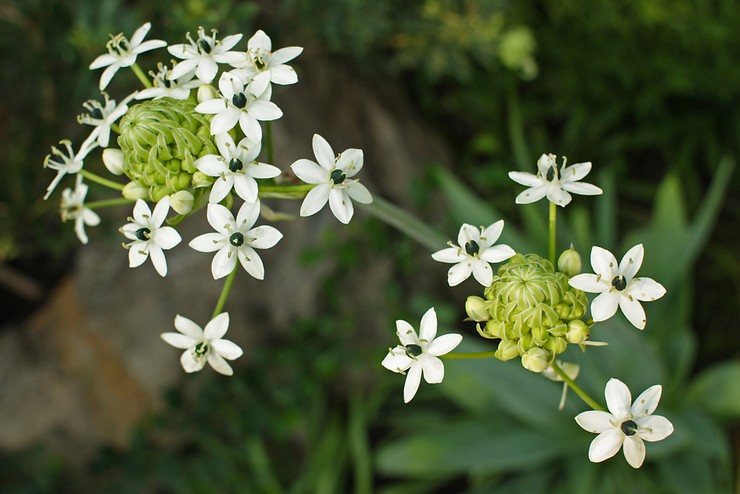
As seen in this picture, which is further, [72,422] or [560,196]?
[72,422]

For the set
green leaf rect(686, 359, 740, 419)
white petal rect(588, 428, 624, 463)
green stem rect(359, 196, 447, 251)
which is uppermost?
green leaf rect(686, 359, 740, 419)

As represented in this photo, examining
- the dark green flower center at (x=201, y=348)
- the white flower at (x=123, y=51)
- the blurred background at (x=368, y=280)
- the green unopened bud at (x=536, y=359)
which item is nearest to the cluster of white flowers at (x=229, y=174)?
the dark green flower center at (x=201, y=348)

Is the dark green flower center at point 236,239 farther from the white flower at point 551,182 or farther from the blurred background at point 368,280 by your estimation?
the blurred background at point 368,280

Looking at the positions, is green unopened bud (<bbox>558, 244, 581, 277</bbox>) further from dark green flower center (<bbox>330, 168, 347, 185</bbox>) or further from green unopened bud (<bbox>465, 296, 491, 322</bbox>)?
dark green flower center (<bbox>330, 168, 347, 185</bbox>)

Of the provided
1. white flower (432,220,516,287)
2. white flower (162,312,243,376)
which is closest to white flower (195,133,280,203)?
white flower (162,312,243,376)

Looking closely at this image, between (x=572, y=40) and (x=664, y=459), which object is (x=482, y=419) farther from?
(x=572, y=40)

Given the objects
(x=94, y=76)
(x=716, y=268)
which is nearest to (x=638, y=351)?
(x=716, y=268)
